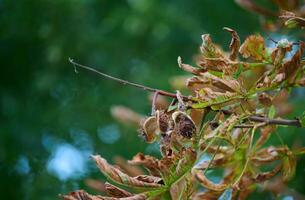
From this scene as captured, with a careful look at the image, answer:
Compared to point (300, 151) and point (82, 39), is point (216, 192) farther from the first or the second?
point (82, 39)

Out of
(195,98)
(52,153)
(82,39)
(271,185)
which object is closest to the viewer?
(195,98)

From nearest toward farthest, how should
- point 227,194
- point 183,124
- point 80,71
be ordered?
point 183,124, point 227,194, point 80,71

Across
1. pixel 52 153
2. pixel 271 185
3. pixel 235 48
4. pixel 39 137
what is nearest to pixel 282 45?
pixel 235 48

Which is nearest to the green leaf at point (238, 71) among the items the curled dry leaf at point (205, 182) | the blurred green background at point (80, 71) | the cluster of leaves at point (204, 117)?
the cluster of leaves at point (204, 117)

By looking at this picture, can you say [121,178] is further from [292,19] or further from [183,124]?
[292,19]

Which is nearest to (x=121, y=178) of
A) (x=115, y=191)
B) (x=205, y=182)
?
(x=115, y=191)
